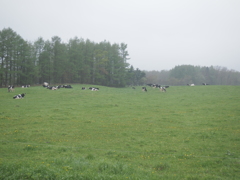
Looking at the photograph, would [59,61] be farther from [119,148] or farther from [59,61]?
[119,148]

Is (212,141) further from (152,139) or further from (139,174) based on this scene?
(139,174)

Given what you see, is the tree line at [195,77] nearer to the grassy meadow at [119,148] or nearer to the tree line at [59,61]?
the tree line at [59,61]

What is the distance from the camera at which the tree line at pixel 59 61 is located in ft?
159

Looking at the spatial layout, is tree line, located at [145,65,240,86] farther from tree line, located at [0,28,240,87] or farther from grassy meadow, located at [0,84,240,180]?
grassy meadow, located at [0,84,240,180]

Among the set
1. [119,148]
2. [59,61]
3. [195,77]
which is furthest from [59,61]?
[195,77]

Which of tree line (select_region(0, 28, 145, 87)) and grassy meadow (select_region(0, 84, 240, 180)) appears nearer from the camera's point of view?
grassy meadow (select_region(0, 84, 240, 180))

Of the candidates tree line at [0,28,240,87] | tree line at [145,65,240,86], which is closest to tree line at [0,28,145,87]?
tree line at [0,28,240,87]

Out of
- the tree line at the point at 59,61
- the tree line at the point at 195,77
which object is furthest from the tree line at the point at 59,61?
the tree line at the point at 195,77

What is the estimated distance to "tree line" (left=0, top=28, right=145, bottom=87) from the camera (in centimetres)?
4850

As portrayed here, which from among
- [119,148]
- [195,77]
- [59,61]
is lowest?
[119,148]

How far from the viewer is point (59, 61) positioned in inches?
2340

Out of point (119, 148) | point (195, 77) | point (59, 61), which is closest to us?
point (119, 148)

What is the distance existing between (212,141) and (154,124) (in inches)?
189

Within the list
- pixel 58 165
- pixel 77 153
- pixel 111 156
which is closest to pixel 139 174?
pixel 111 156
